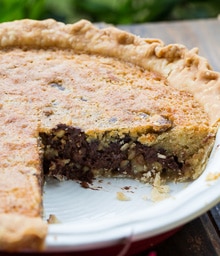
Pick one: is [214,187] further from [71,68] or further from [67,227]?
[71,68]

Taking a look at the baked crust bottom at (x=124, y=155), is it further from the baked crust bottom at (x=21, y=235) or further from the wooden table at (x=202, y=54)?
the baked crust bottom at (x=21, y=235)

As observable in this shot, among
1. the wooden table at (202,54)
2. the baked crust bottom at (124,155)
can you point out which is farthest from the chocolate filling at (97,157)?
the wooden table at (202,54)

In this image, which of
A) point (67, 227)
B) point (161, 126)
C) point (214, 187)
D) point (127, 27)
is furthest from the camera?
point (127, 27)

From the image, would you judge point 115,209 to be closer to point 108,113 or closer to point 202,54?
point 108,113

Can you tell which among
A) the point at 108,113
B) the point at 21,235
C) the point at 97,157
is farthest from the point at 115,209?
the point at 21,235

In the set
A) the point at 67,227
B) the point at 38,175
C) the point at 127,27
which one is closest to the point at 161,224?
the point at 67,227

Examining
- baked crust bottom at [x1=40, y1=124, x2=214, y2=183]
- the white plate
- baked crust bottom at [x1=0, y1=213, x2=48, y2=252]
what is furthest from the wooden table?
baked crust bottom at [x1=0, y1=213, x2=48, y2=252]
